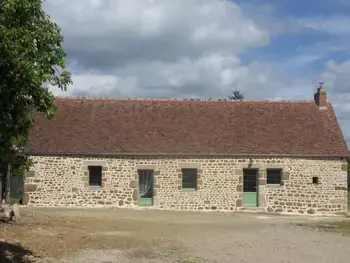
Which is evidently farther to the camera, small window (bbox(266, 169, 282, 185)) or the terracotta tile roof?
small window (bbox(266, 169, 282, 185))

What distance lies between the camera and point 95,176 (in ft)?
64.0

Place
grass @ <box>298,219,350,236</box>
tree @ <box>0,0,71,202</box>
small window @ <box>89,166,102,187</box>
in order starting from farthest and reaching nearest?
small window @ <box>89,166,102,187</box>
grass @ <box>298,219,350,236</box>
tree @ <box>0,0,71,202</box>

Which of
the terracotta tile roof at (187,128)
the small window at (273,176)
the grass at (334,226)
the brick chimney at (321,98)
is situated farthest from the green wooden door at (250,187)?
the brick chimney at (321,98)

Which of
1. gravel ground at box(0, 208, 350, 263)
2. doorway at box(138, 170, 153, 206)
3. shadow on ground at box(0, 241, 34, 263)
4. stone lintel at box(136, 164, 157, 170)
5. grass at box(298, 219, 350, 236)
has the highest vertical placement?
stone lintel at box(136, 164, 157, 170)

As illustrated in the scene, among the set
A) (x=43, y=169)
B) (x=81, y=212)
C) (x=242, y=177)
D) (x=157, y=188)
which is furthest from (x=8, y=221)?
(x=242, y=177)

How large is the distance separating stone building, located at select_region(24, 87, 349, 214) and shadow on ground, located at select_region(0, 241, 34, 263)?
8.77 metres

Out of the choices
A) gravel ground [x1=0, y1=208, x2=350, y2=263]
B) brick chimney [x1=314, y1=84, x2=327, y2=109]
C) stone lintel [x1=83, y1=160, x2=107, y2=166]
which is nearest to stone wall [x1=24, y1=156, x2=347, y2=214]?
stone lintel [x1=83, y1=160, x2=107, y2=166]

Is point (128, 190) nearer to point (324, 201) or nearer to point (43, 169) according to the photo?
point (43, 169)

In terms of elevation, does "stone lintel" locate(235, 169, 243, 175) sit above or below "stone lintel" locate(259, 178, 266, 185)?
above

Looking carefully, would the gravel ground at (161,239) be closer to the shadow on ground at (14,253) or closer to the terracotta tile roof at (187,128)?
the shadow on ground at (14,253)

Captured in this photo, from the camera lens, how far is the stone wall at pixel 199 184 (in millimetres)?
19125

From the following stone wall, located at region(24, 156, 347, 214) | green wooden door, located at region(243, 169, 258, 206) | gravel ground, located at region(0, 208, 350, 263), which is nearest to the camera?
gravel ground, located at region(0, 208, 350, 263)

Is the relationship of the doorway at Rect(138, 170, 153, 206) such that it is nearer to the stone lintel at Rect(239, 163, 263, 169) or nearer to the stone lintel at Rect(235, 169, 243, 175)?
the stone lintel at Rect(235, 169, 243, 175)

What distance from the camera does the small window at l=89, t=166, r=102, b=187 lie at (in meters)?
19.5
